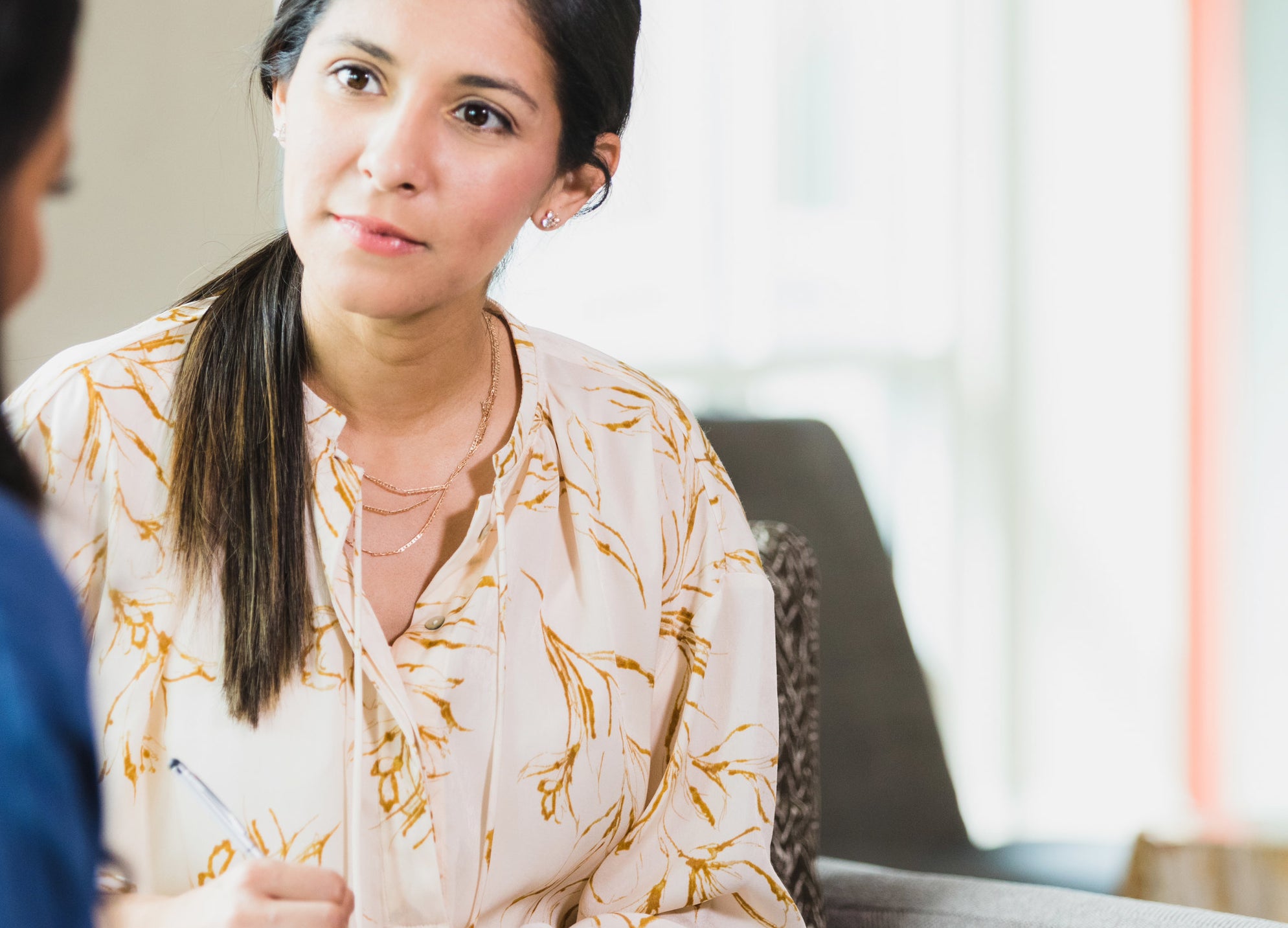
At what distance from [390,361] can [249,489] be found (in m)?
0.16

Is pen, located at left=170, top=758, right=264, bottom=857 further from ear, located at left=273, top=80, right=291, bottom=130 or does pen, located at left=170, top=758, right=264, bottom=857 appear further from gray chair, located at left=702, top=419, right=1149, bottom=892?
gray chair, located at left=702, top=419, right=1149, bottom=892

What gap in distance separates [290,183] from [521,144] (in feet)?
0.59

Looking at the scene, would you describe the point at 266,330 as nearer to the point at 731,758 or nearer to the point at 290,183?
the point at 290,183

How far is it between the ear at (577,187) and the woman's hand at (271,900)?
0.58 m

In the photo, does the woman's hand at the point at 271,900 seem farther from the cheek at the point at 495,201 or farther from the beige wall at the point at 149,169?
the beige wall at the point at 149,169

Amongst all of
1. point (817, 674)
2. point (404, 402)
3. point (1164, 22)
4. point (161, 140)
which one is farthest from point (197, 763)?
point (1164, 22)

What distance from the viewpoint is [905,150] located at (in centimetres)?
293

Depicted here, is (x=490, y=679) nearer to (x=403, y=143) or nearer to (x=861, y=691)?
(x=403, y=143)

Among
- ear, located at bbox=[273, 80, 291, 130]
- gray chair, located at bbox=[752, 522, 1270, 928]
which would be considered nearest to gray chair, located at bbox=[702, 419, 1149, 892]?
gray chair, located at bbox=[752, 522, 1270, 928]

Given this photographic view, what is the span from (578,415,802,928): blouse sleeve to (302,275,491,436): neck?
8.5 inches

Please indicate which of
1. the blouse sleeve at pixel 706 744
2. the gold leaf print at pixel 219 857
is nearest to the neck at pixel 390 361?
the blouse sleeve at pixel 706 744

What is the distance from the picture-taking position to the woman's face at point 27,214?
40cm

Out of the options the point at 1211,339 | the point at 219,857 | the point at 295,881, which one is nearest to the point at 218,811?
the point at 219,857

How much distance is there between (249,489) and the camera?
38.1 inches
